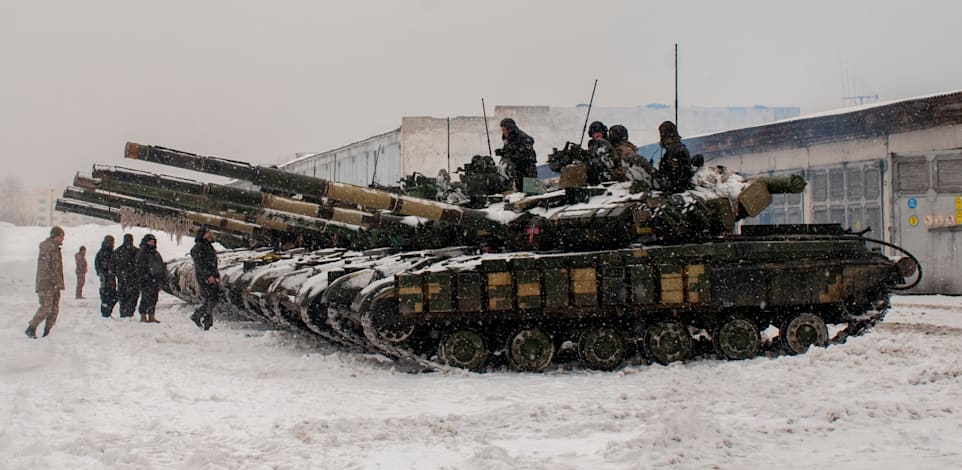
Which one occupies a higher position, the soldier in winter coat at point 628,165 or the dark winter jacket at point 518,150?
the dark winter jacket at point 518,150

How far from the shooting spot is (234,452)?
6.15m

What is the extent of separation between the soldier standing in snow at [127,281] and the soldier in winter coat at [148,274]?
0.67 m

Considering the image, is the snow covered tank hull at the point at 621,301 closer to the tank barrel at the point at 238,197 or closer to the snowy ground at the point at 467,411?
the snowy ground at the point at 467,411

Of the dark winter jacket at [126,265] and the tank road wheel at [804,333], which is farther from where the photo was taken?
the dark winter jacket at [126,265]

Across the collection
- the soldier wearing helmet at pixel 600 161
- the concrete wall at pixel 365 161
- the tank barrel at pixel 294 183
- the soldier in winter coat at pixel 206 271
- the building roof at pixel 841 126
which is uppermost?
the concrete wall at pixel 365 161

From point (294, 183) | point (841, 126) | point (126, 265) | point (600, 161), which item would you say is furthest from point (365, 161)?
point (294, 183)

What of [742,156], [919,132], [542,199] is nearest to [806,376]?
[542,199]

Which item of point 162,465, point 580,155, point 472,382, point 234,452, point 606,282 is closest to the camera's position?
point 162,465

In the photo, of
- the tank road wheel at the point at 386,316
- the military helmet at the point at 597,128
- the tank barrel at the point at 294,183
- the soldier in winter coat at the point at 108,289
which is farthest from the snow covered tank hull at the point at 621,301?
the soldier in winter coat at the point at 108,289

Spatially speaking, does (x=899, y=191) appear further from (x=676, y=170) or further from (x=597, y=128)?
(x=676, y=170)

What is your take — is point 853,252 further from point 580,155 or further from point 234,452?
point 234,452

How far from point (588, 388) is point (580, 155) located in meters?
4.04

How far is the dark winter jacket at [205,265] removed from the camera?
14664 mm

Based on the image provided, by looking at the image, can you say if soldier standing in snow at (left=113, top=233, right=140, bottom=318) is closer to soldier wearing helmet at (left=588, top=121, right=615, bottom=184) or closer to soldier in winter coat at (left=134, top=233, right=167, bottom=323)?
soldier in winter coat at (left=134, top=233, right=167, bottom=323)
